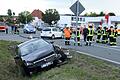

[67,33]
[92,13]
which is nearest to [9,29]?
[67,33]

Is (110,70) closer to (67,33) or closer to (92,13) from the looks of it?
(67,33)

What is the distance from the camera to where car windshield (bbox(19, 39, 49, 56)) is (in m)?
14.4

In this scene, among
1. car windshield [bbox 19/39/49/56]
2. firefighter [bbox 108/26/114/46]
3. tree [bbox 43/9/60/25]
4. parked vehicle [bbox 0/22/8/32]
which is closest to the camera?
car windshield [bbox 19/39/49/56]

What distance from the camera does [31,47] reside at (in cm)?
1466

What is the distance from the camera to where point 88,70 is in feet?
40.6

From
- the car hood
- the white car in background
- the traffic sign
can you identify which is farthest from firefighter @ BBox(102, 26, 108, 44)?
the car hood

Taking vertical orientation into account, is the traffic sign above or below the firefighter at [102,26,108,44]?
above

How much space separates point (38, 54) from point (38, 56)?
14 cm

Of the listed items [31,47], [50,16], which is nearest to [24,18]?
[50,16]

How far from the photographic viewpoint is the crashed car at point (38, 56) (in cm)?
1359

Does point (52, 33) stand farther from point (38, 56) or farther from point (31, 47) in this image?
point (38, 56)

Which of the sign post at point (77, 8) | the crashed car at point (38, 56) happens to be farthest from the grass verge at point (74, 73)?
the sign post at point (77, 8)

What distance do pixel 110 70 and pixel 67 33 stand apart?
18.2 m

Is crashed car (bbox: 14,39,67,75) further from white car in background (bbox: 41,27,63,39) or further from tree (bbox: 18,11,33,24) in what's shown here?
tree (bbox: 18,11,33,24)
